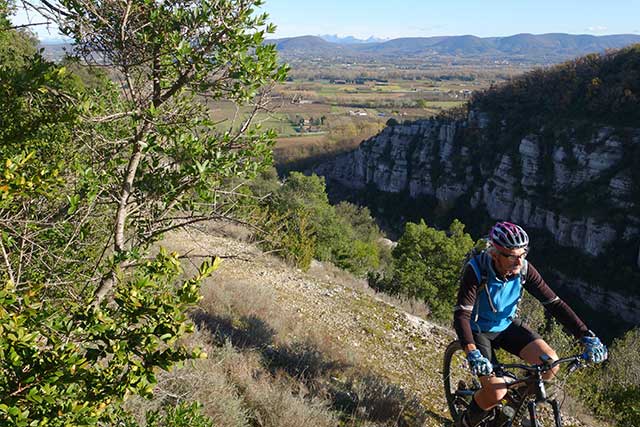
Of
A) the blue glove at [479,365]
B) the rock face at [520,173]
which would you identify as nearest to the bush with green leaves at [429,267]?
the blue glove at [479,365]

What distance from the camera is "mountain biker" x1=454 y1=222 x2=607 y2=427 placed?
351 cm

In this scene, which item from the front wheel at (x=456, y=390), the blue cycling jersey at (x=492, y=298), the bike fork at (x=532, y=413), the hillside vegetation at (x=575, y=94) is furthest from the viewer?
the hillside vegetation at (x=575, y=94)

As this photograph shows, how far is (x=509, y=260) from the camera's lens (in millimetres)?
3668

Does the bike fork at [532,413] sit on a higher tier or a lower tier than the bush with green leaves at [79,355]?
lower

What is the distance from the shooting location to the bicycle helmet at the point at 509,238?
3.60m

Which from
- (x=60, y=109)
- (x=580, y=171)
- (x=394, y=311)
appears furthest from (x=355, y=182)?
(x=60, y=109)

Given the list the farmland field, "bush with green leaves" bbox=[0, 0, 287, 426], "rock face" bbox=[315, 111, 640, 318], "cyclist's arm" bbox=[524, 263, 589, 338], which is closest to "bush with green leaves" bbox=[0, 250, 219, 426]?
"bush with green leaves" bbox=[0, 0, 287, 426]

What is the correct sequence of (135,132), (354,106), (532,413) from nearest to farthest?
(135,132), (532,413), (354,106)

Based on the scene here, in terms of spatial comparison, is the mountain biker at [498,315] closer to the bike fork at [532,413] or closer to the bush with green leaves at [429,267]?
the bike fork at [532,413]

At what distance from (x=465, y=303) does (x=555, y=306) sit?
94cm

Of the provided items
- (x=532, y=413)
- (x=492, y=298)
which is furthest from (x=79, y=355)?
(x=492, y=298)

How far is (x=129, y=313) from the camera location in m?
1.98

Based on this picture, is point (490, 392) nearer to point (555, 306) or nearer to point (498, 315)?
point (498, 315)

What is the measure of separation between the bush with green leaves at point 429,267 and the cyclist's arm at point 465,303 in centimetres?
1897
